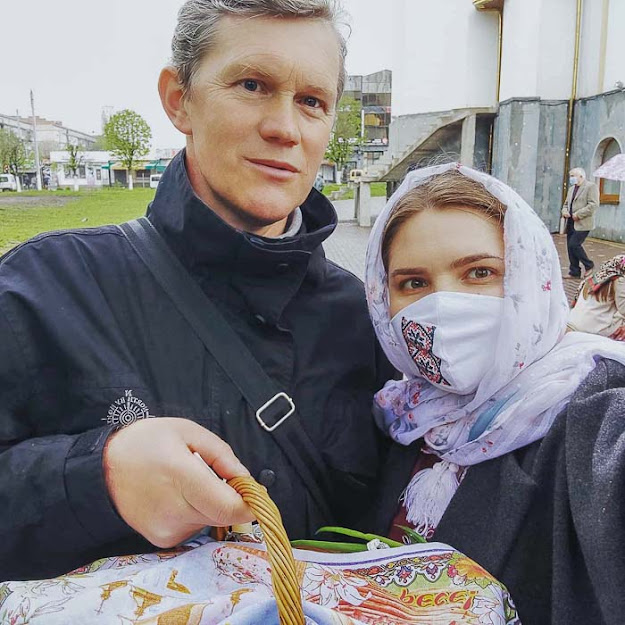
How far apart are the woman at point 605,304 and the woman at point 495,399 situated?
446cm

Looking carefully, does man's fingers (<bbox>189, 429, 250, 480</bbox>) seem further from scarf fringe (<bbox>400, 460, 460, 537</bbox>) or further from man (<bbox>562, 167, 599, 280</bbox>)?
man (<bbox>562, 167, 599, 280</bbox>)

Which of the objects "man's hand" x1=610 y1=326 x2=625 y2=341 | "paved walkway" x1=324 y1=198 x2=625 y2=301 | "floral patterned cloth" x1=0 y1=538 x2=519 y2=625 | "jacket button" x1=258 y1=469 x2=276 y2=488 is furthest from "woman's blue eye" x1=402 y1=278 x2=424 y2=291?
"paved walkway" x1=324 y1=198 x2=625 y2=301

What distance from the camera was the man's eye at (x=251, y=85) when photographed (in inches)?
68.1

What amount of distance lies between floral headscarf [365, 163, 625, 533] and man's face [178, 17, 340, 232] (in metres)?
0.50

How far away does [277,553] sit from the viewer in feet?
3.68

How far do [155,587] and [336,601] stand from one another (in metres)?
0.32

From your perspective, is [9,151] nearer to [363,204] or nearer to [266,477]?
[363,204]

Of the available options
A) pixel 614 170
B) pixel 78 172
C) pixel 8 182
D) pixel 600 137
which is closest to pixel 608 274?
pixel 614 170

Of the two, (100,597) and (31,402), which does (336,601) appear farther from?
(31,402)

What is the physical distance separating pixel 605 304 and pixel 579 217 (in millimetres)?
7045

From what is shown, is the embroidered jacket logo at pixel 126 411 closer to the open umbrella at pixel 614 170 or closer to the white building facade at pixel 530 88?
the open umbrella at pixel 614 170

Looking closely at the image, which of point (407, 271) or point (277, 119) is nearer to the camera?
point (277, 119)

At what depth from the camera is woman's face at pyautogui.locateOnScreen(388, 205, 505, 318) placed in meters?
1.84

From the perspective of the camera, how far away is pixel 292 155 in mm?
1797
